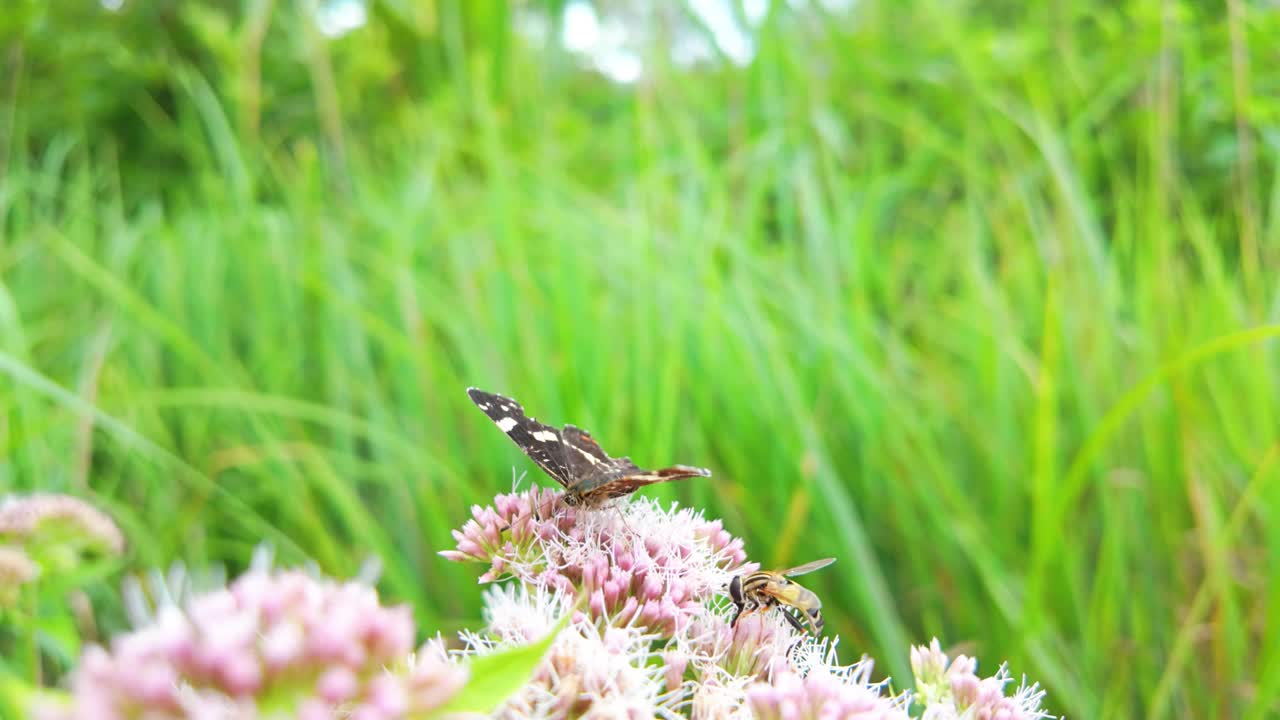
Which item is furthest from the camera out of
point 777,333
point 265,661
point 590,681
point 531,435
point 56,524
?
point 777,333

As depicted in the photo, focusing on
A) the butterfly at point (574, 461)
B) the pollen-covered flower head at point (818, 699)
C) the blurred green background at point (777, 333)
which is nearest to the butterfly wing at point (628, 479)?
the butterfly at point (574, 461)

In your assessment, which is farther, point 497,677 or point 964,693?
point 964,693

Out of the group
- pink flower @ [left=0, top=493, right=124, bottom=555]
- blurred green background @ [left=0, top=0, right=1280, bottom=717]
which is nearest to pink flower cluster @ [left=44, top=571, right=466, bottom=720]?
pink flower @ [left=0, top=493, right=124, bottom=555]

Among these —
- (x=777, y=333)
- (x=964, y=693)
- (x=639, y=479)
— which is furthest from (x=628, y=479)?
(x=777, y=333)

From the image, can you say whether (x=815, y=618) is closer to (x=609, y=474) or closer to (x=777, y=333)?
(x=609, y=474)

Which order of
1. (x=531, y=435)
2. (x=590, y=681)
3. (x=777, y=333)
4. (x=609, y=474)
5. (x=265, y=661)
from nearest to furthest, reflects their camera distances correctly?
(x=265, y=661)
(x=590, y=681)
(x=609, y=474)
(x=531, y=435)
(x=777, y=333)

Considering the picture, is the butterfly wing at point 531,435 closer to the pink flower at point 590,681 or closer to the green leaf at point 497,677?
the pink flower at point 590,681

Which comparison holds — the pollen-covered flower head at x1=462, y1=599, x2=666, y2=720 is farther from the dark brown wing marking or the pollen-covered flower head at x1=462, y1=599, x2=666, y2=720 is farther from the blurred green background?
the blurred green background

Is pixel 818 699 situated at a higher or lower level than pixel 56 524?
lower
